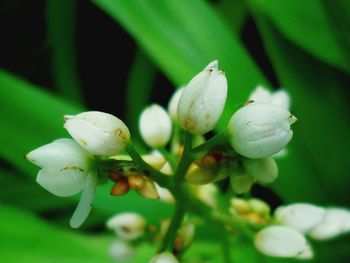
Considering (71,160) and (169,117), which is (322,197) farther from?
(71,160)

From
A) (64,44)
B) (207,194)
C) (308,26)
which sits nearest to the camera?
(207,194)

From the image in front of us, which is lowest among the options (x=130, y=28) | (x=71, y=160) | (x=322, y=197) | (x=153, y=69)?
(x=71, y=160)

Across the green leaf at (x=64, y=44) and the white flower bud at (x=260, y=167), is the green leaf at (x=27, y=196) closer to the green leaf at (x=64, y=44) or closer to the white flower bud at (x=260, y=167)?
the green leaf at (x=64, y=44)

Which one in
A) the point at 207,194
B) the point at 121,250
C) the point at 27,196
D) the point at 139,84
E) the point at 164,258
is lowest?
the point at 164,258

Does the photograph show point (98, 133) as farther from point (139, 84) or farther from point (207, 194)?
point (139, 84)

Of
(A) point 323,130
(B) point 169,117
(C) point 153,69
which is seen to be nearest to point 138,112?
(C) point 153,69

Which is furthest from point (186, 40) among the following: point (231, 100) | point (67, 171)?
point (67, 171)

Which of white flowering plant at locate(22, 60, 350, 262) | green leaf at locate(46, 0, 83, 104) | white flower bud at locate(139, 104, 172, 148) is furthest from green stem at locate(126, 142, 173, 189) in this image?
green leaf at locate(46, 0, 83, 104)

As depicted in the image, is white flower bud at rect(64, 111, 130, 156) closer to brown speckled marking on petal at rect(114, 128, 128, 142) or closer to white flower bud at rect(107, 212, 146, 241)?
brown speckled marking on petal at rect(114, 128, 128, 142)
